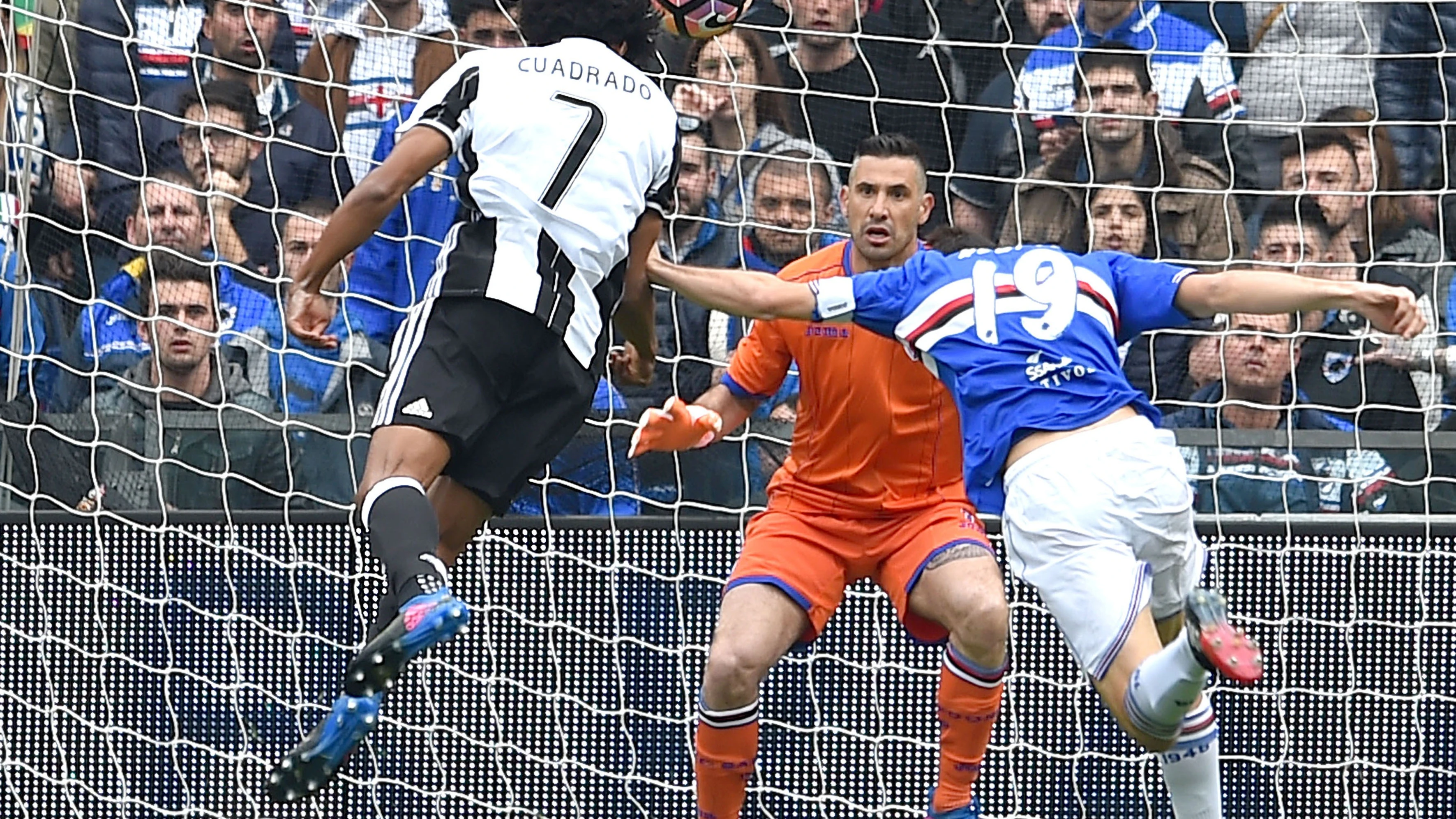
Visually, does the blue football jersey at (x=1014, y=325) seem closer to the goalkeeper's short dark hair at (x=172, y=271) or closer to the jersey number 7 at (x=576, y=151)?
the jersey number 7 at (x=576, y=151)

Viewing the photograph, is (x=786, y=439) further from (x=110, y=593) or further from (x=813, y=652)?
(x=110, y=593)

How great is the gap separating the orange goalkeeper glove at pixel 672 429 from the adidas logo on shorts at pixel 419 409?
2.25ft

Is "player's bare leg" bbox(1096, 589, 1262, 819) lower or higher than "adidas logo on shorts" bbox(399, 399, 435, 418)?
lower

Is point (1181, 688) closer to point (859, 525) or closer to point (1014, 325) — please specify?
point (1014, 325)

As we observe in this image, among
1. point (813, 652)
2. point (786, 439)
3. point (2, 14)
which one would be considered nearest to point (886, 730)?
point (813, 652)

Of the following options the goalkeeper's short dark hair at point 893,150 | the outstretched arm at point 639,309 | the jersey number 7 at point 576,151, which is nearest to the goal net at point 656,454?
the goalkeeper's short dark hair at point 893,150

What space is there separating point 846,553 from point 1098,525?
3.80 ft

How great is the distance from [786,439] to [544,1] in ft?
6.07

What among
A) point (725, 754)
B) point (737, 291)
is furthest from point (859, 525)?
point (737, 291)

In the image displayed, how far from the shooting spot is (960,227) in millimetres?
7047

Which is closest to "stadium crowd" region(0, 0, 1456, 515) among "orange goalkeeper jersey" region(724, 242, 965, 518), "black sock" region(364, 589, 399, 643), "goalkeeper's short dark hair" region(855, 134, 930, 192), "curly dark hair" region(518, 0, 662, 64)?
"orange goalkeeper jersey" region(724, 242, 965, 518)

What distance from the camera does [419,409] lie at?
4.90m

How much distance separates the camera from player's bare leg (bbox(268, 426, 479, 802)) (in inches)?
177

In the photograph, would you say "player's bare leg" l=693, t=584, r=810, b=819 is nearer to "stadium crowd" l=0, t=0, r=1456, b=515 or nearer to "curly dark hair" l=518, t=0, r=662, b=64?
"stadium crowd" l=0, t=0, r=1456, b=515
